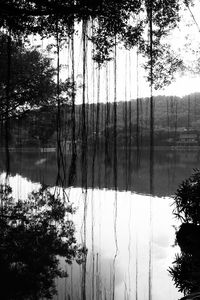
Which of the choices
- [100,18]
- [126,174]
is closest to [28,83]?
[126,174]

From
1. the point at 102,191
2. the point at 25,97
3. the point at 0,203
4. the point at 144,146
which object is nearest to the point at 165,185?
the point at 102,191

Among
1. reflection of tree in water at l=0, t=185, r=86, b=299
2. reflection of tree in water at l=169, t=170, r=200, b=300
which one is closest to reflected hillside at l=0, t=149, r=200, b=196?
reflection of tree in water at l=0, t=185, r=86, b=299

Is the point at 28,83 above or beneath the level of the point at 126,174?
above

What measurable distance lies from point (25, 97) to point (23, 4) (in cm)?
807

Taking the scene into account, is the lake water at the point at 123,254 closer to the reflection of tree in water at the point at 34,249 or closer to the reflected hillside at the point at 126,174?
the reflection of tree in water at the point at 34,249

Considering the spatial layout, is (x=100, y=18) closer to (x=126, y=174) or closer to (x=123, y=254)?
(x=123, y=254)

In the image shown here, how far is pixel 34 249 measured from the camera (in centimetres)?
433

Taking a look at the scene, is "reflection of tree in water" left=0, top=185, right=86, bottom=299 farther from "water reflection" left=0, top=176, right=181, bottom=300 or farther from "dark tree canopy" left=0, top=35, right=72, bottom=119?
"dark tree canopy" left=0, top=35, right=72, bottom=119

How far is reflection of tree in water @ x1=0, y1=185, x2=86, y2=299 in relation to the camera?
3279mm

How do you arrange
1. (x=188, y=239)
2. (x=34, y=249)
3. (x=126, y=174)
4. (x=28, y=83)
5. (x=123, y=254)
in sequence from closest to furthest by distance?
(x=34, y=249) < (x=123, y=254) < (x=188, y=239) < (x=28, y=83) < (x=126, y=174)

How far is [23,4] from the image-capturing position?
520cm

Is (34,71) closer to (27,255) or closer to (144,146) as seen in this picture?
(27,255)

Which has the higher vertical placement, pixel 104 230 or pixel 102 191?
pixel 102 191

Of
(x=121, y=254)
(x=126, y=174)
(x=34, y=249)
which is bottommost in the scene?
(x=121, y=254)
